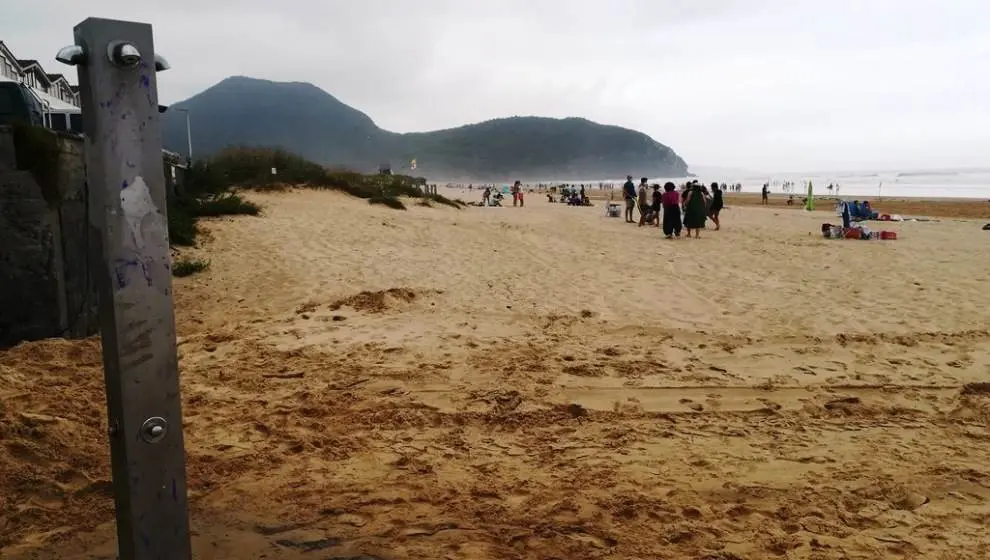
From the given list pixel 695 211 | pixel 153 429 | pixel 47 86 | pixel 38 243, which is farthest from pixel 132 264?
pixel 47 86

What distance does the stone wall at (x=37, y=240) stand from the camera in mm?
5297

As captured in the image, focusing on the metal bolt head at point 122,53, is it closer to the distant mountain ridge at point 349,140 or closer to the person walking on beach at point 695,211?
the person walking on beach at point 695,211

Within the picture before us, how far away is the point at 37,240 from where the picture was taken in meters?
5.40

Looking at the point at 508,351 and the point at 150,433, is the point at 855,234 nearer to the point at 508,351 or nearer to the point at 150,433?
the point at 508,351

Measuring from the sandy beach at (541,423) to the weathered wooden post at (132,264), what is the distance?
998 mm

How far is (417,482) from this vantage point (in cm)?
340

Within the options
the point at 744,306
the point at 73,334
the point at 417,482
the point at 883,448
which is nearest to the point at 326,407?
the point at 417,482

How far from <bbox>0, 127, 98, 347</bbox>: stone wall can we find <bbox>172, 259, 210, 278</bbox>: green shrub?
3.01m

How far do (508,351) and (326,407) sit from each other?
190 centimetres

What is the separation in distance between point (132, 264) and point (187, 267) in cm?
782

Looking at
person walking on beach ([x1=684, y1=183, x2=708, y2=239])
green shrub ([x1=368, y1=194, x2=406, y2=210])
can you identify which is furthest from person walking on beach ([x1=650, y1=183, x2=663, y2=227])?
green shrub ([x1=368, y1=194, x2=406, y2=210])

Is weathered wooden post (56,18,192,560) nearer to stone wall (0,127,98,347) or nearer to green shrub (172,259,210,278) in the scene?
stone wall (0,127,98,347)

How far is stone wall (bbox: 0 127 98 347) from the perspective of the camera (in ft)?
17.4

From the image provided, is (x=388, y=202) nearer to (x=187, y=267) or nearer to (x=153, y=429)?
(x=187, y=267)
